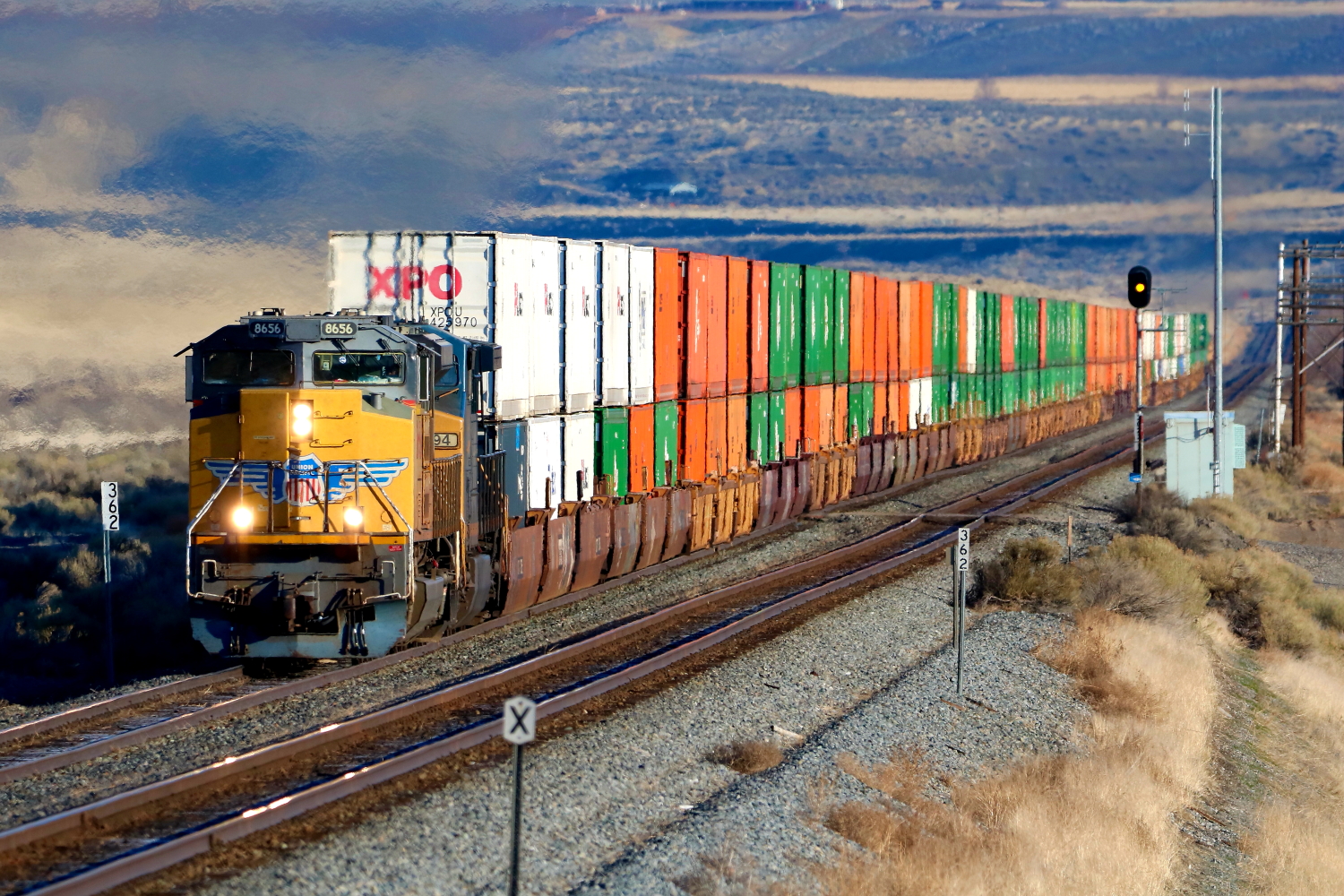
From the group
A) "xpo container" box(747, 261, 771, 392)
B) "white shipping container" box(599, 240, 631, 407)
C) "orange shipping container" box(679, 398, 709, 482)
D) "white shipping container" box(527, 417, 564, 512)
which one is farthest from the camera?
"xpo container" box(747, 261, 771, 392)

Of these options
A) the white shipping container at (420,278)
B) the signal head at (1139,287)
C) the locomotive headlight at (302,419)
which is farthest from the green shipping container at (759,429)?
the locomotive headlight at (302,419)

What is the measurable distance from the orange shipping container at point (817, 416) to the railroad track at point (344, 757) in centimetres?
860

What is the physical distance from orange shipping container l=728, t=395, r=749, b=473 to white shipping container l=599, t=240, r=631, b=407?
4536 mm

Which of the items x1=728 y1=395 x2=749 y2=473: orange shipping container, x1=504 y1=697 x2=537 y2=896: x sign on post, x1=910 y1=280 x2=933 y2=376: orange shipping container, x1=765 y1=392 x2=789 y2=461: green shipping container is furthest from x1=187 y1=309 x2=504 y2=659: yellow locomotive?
x1=910 y1=280 x2=933 y2=376: orange shipping container

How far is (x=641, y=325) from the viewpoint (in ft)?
76.7

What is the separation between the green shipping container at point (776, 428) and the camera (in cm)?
2925

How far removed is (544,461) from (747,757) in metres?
7.68

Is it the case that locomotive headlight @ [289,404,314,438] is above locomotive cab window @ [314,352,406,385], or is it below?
below

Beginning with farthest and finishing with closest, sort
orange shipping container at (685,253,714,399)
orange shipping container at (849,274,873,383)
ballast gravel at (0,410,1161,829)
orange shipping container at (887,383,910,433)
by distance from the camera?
orange shipping container at (887,383,910,433) → orange shipping container at (849,274,873,383) → orange shipping container at (685,253,714,399) → ballast gravel at (0,410,1161,829)

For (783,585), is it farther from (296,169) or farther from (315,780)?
(296,169)

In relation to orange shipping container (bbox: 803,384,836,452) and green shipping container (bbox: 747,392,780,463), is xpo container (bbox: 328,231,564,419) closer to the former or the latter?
green shipping container (bbox: 747,392,780,463)

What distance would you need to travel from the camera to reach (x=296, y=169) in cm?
3875

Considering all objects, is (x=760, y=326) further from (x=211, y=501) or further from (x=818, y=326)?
(x=211, y=501)

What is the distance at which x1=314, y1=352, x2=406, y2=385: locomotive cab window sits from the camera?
15250 mm
